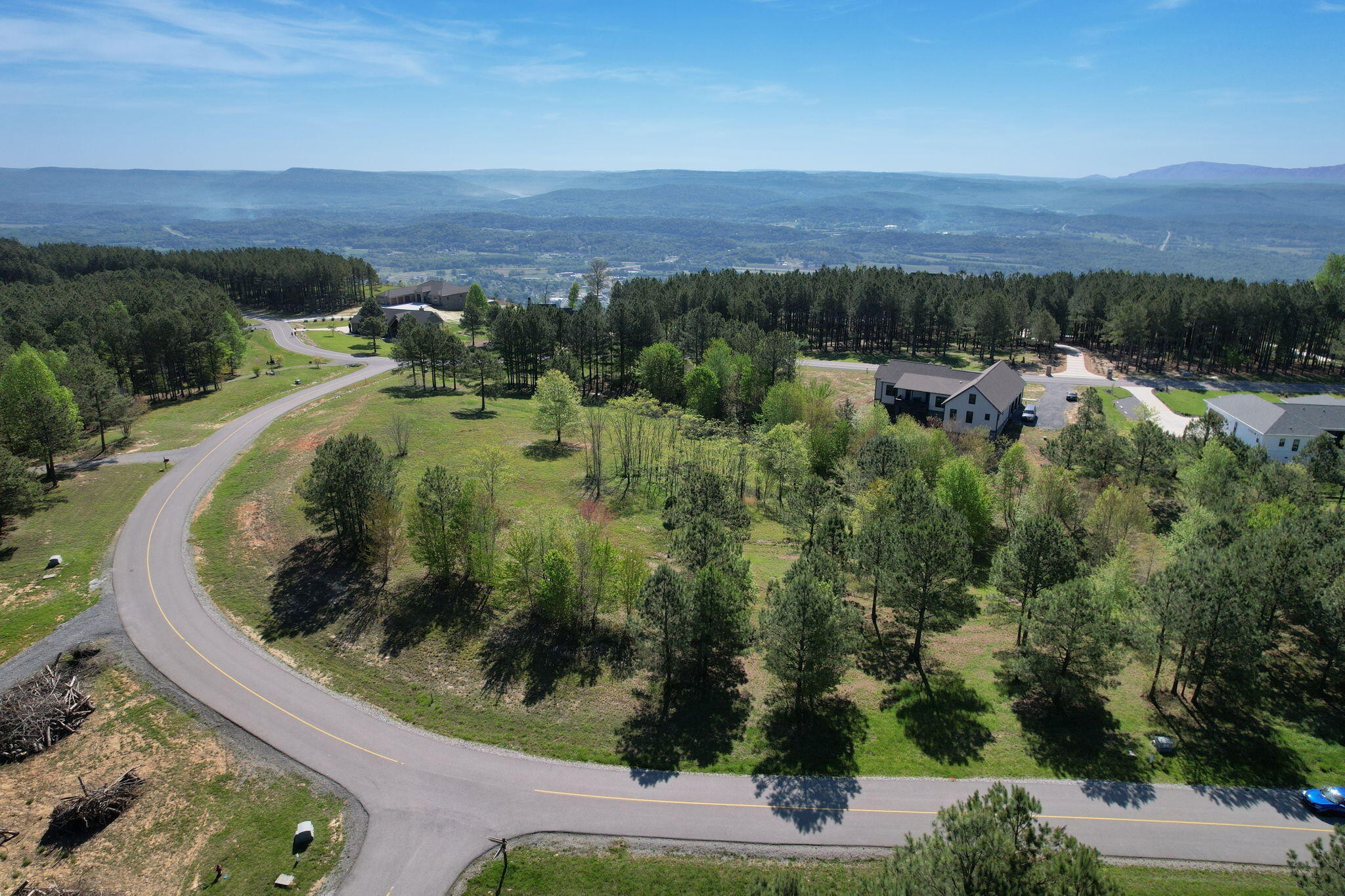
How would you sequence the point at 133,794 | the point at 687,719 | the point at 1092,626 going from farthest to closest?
the point at 687,719 < the point at 1092,626 < the point at 133,794

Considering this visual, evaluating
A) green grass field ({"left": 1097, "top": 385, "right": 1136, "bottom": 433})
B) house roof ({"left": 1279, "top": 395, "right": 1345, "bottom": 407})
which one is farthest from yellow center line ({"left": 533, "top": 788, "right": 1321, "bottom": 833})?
house roof ({"left": 1279, "top": 395, "right": 1345, "bottom": 407})

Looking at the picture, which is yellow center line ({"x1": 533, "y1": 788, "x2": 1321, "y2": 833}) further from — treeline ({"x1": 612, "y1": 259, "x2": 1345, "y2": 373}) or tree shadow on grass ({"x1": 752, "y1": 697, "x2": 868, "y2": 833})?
treeline ({"x1": 612, "y1": 259, "x2": 1345, "y2": 373})

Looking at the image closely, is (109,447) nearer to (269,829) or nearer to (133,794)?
(133,794)

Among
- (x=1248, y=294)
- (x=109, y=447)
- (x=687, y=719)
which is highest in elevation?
(x=1248, y=294)

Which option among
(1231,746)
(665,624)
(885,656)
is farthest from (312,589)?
(1231,746)

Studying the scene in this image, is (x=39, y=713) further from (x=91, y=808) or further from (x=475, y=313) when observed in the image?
(x=475, y=313)

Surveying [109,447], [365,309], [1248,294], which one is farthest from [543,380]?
[1248,294]
